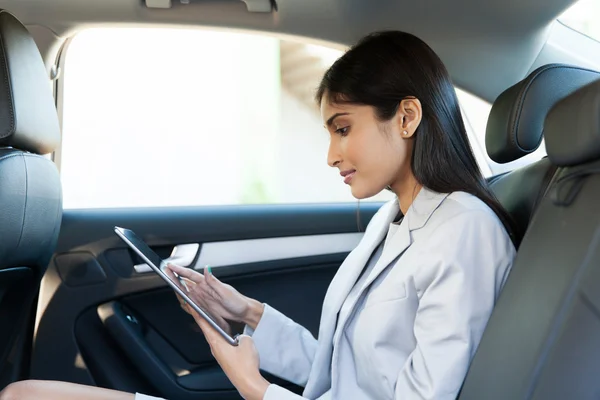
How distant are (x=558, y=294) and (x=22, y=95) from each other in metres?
1.15

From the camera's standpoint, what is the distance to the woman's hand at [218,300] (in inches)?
65.4

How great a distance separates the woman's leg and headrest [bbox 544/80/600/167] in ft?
2.97

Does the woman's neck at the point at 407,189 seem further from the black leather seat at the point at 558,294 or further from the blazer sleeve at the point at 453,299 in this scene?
the black leather seat at the point at 558,294

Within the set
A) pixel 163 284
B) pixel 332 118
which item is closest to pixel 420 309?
pixel 332 118

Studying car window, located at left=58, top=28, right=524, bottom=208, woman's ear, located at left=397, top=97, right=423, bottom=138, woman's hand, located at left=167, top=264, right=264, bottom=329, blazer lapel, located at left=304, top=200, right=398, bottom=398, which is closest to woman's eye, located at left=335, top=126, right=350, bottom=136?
woman's ear, located at left=397, top=97, right=423, bottom=138

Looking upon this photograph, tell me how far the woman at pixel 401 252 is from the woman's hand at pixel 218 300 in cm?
23

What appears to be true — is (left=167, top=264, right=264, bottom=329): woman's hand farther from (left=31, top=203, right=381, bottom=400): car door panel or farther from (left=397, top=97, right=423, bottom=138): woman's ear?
(left=397, top=97, right=423, bottom=138): woman's ear

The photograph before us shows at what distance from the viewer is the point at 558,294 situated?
1.01m

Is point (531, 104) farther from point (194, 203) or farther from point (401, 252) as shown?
point (194, 203)

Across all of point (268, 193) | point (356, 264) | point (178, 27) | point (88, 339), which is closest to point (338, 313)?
point (356, 264)

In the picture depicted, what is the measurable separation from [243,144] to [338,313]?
357 centimetres

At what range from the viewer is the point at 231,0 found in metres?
1.91

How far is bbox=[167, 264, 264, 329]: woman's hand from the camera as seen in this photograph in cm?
166

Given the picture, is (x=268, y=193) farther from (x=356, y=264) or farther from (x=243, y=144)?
(x=356, y=264)
